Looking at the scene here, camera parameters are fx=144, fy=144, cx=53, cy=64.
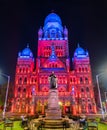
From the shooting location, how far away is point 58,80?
52.7 metres

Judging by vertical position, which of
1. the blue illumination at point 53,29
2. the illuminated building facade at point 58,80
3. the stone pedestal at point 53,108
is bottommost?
the stone pedestal at point 53,108

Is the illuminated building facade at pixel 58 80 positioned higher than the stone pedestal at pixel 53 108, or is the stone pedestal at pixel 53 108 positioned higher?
the illuminated building facade at pixel 58 80

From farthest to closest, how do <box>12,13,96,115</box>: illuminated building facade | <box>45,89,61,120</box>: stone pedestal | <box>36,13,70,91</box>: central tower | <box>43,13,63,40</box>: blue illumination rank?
<box>43,13,63,40</box>: blue illumination < <box>36,13,70,91</box>: central tower < <box>12,13,96,115</box>: illuminated building facade < <box>45,89,61,120</box>: stone pedestal

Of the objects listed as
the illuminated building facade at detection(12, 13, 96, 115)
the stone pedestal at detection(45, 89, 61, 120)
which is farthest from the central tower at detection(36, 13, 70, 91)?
the stone pedestal at detection(45, 89, 61, 120)

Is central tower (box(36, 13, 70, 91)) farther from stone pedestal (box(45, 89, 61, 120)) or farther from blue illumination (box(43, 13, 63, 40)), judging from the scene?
stone pedestal (box(45, 89, 61, 120))

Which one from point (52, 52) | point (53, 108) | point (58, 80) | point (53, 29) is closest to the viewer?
point (53, 108)

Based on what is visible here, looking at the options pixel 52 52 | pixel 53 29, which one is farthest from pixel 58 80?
pixel 53 29

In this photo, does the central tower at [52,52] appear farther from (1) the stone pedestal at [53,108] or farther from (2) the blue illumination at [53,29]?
(1) the stone pedestal at [53,108]

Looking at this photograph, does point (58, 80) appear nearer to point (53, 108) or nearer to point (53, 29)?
point (53, 29)

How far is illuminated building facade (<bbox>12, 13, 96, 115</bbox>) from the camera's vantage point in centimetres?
4856

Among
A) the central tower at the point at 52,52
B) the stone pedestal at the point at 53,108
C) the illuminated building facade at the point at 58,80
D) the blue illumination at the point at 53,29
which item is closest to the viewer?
the stone pedestal at the point at 53,108

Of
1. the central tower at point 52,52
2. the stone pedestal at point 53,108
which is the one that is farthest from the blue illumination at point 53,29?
the stone pedestal at point 53,108

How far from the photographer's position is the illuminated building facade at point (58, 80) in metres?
48.6

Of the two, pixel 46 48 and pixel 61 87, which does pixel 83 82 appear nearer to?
pixel 61 87
